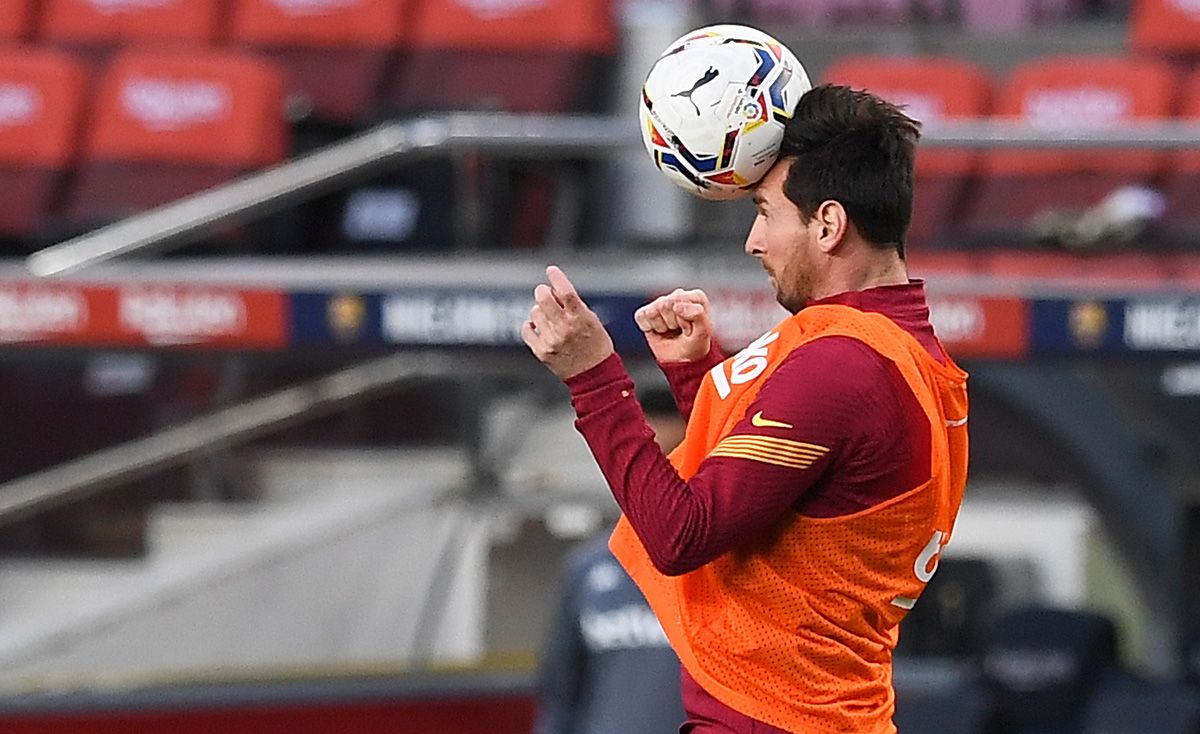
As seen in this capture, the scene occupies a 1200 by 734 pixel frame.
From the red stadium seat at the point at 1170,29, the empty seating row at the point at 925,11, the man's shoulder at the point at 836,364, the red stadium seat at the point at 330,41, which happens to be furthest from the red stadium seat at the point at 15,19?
the man's shoulder at the point at 836,364

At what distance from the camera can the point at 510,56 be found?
282 inches

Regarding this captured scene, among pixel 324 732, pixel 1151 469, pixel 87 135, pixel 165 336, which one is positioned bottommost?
pixel 324 732

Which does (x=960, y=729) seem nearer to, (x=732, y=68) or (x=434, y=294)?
(x=434, y=294)

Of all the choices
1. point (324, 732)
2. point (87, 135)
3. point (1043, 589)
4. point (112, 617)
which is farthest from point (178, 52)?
point (1043, 589)

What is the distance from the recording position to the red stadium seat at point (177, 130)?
6.50 metres

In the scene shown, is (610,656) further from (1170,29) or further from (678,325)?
(1170,29)

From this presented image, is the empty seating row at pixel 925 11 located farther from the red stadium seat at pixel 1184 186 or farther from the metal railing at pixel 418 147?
the metal railing at pixel 418 147

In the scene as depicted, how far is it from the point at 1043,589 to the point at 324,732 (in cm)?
237

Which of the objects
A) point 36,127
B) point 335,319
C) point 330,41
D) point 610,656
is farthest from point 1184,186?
point 36,127

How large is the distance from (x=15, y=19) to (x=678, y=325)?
5688 millimetres

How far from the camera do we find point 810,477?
226 centimetres

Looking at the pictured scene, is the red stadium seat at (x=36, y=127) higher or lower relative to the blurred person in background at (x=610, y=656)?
higher

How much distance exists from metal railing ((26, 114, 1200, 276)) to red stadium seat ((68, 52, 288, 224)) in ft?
3.20

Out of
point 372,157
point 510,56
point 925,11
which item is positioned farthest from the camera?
point 925,11
